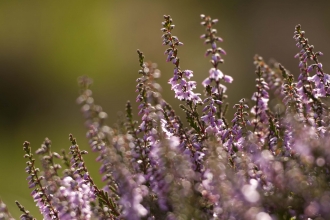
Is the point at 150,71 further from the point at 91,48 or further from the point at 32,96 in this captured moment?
the point at 91,48

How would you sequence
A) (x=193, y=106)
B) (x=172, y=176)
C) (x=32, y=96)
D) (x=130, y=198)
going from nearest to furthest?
1. (x=130, y=198)
2. (x=172, y=176)
3. (x=193, y=106)
4. (x=32, y=96)

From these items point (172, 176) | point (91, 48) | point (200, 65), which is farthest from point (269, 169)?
point (91, 48)

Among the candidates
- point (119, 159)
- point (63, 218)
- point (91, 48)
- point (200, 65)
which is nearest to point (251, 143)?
point (119, 159)

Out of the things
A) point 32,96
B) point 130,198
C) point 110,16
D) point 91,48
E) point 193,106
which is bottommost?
point 130,198

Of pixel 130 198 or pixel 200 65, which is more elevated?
pixel 200 65

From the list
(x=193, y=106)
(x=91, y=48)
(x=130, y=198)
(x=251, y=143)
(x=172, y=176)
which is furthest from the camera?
(x=91, y=48)

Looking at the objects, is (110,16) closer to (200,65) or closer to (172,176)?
(200,65)

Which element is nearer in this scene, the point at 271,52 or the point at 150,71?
the point at 150,71
